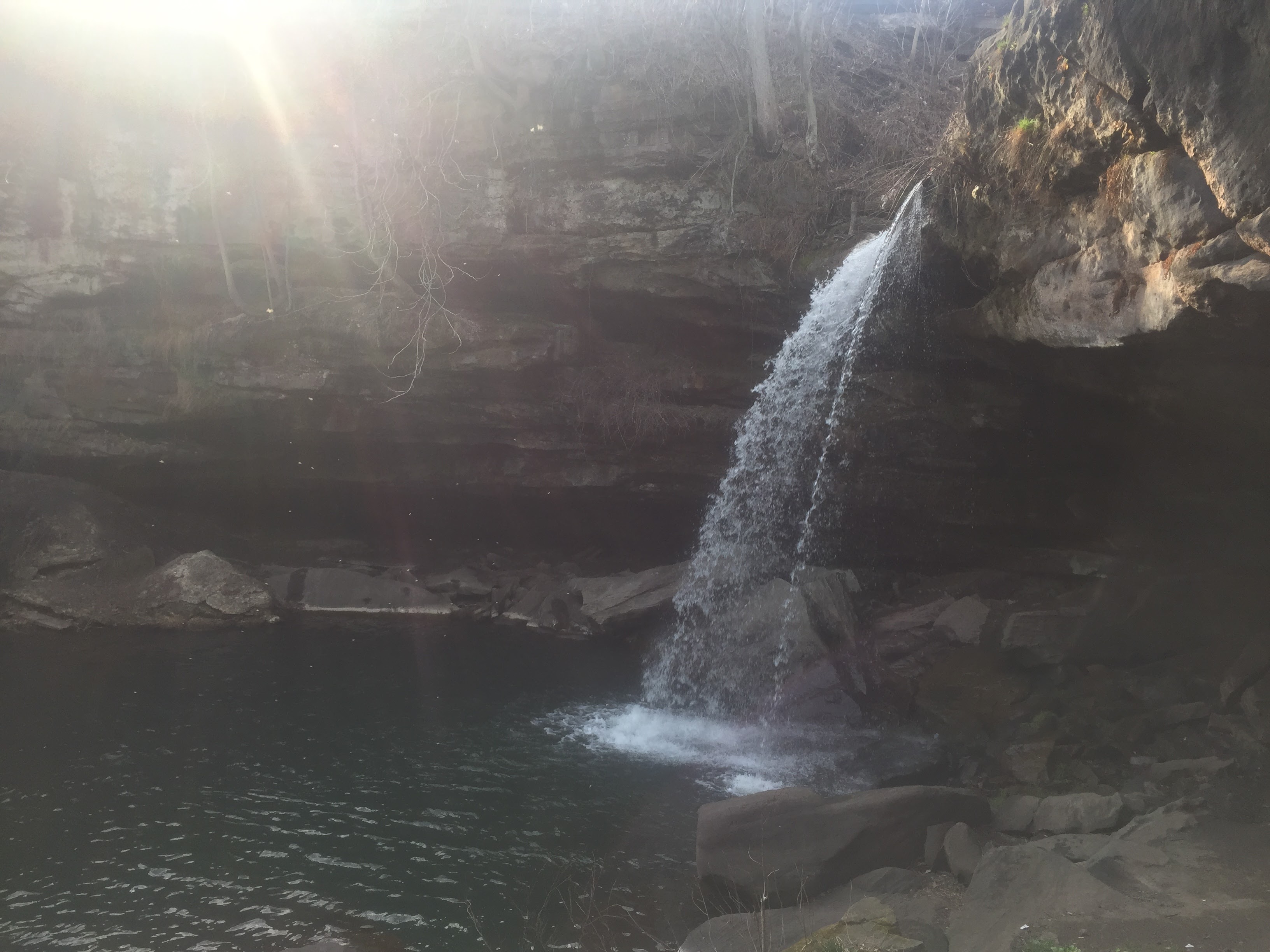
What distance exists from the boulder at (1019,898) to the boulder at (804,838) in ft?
2.82

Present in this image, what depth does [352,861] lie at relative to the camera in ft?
20.6

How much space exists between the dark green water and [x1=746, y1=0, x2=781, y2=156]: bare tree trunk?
8.45 meters

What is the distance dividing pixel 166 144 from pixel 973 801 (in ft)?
49.1

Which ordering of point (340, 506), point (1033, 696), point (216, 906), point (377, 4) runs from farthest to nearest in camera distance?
point (340, 506)
point (377, 4)
point (1033, 696)
point (216, 906)

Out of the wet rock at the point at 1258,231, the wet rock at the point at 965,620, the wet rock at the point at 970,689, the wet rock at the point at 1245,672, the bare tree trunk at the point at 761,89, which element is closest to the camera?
the wet rock at the point at 1258,231

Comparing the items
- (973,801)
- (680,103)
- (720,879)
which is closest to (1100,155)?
(973,801)

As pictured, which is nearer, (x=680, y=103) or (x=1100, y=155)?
(x=1100, y=155)

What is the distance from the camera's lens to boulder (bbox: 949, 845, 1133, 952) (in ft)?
14.4

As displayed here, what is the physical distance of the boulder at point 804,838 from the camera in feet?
18.6

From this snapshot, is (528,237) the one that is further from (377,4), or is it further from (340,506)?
(340,506)

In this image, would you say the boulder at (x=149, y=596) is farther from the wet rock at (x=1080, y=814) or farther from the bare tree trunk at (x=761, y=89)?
the wet rock at (x=1080, y=814)

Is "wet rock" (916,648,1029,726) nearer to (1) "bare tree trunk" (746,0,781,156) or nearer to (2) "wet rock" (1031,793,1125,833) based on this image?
(2) "wet rock" (1031,793,1125,833)

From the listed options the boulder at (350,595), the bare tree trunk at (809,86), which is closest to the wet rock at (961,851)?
the bare tree trunk at (809,86)

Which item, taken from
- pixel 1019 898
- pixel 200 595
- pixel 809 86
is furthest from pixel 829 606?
pixel 200 595
